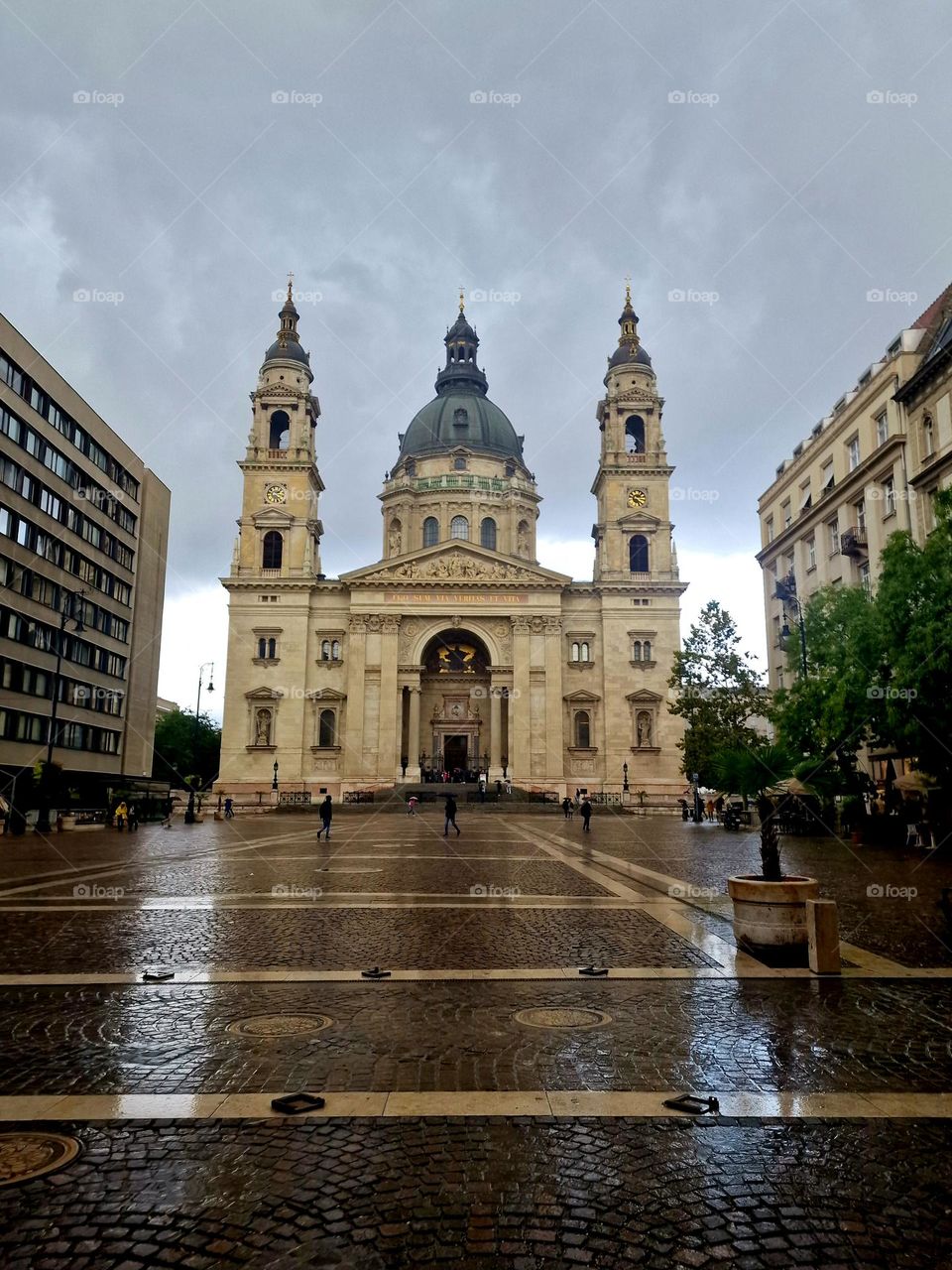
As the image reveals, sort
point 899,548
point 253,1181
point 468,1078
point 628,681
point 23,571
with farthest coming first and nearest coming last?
point 628,681
point 23,571
point 899,548
point 468,1078
point 253,1181

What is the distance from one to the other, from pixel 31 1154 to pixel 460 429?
7883cm

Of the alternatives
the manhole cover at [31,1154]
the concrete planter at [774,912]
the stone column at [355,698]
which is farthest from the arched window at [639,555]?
the manhole cover at [31,1154]

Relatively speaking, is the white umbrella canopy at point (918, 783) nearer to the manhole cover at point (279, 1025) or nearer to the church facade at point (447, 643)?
the manhole cover at point (279, 1025)

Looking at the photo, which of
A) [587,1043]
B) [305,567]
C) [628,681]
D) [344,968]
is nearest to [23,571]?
[305,567]

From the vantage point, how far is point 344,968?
8.62 m

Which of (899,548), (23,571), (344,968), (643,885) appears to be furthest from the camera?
(23,571)

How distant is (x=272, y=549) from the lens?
2623 inches

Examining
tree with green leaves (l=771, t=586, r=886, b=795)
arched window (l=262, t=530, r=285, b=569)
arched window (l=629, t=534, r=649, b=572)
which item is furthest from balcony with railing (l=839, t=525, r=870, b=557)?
arched window (l=262, t=530, r=285, b=569)

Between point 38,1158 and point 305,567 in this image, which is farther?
point 305,567

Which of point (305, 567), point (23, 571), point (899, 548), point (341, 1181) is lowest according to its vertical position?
point (341, 1181)

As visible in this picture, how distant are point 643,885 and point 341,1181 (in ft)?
40.8

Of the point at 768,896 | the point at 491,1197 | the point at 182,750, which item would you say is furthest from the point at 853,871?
the point at 182,750

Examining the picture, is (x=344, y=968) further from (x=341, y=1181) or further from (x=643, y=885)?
(x=643, y=885)

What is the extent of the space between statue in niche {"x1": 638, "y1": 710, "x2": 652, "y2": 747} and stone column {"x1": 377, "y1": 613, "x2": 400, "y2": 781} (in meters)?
17.4
